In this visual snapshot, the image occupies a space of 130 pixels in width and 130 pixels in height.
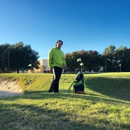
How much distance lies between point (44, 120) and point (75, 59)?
46.2m

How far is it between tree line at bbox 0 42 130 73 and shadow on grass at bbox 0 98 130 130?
37.5m

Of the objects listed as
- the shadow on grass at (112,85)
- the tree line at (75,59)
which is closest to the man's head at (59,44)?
the shadow on grass at (112,85)

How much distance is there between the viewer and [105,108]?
3.83 meters

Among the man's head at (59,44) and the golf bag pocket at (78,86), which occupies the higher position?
the man's head at (59,44)

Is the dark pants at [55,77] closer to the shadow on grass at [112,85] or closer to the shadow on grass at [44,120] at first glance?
the shadow on grass at [44,120]

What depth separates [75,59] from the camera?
161 feet

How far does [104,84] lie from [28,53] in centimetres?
3270

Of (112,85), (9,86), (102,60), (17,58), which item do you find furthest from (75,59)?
(112,85)

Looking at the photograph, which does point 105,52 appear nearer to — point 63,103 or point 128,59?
point 128,59

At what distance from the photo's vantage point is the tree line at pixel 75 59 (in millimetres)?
40344

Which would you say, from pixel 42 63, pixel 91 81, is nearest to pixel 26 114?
pixel 91 81

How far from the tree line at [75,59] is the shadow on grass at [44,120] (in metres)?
37.5

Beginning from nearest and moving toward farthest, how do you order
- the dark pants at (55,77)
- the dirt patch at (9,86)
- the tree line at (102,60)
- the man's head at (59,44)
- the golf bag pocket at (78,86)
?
the dark pants at (55,77) → the man's head at (59,44) → the golf bag pocket at (78,86) → the dirt patch at (9,86) → the tree line at (102,60)

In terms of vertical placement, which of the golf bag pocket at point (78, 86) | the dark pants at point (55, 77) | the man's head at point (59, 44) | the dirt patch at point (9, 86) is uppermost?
the man's head at point (59, 44)
